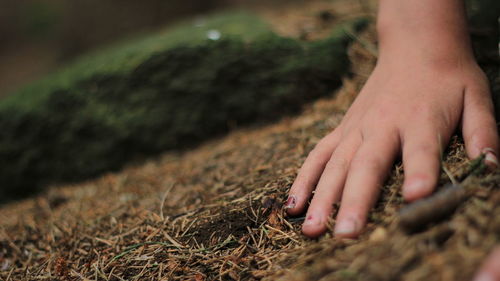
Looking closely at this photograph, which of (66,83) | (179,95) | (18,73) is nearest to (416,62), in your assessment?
(179,95)

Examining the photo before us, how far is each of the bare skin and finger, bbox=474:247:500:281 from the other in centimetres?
33

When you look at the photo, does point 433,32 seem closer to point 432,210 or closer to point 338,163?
point 338,163

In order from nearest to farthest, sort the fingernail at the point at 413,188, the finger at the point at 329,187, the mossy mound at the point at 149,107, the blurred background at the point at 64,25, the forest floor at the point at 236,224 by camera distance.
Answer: the forest floor at the point at 236,224
the fingernail at the point at 413,188
the finger at the point at 329,187
the mossy mound at the point at 149,107
the blurred background at the point at 64,25

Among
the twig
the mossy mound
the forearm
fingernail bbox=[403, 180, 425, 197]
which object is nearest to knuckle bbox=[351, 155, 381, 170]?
fingernail bbox=[403, 180, 425, 197]

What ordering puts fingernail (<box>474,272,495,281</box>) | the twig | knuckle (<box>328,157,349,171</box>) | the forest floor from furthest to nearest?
the twig → knuckle (<box>328,157,349,171</box>) → the forest floor → fingernail (<box>474,272,495,281</box>)

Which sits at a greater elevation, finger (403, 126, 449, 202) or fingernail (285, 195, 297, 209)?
finger (403, 126, 449, 202)

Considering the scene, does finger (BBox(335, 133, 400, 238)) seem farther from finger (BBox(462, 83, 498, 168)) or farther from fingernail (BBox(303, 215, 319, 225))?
finger (BBox(462, 83, 498, 168))

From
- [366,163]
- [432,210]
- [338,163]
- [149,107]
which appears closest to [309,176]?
[338,163]

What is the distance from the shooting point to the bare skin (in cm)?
113

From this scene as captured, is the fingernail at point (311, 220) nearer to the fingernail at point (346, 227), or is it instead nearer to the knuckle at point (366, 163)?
the fingernail at point (346, 227)

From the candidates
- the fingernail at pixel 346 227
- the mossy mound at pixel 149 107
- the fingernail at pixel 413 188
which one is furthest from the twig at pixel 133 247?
the mossy mound at pixel 149 107

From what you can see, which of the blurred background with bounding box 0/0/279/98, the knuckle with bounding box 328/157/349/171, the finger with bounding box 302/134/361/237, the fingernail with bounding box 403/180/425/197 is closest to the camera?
the fingernail with bounding box 403/180/425/197

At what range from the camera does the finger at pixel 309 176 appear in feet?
4.23

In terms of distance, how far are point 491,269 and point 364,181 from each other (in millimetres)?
474
